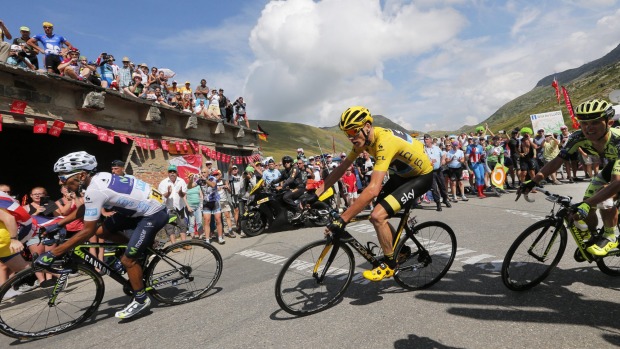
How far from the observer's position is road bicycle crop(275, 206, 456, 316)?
11.9ft

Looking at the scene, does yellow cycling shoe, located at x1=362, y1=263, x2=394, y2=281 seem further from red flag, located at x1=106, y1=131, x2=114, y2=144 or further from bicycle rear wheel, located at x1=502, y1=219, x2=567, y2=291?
red flag, located at x1=106, y1=131, x2=114, y2=144

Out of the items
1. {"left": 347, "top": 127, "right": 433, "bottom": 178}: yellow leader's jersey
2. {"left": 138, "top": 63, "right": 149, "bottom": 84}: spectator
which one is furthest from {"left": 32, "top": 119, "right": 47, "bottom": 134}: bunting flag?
{"left": 347, "top": 127, "right": 433, "bottom": 178}: yellow leader's jersey

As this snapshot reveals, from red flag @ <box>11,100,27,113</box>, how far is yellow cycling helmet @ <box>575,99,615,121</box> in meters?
9.82

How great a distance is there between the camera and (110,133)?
9.36 m

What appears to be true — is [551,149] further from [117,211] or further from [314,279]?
[117,211]

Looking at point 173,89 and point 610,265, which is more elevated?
point 173,89

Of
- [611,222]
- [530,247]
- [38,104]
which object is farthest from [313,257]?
[38,104]

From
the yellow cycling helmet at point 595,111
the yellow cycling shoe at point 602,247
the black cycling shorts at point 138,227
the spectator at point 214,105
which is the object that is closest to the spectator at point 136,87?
the spectator at point 214,105

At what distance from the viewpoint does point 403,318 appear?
3.37m

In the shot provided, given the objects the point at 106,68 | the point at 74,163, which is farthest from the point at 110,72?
the point at 74,163

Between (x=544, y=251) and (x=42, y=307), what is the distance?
20.1 feet

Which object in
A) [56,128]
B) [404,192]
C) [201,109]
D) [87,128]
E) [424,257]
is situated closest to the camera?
[404,192]

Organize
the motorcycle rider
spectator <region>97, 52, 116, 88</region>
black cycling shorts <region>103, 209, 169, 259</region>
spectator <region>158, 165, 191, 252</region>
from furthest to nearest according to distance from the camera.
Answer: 1. spectator <region>97, 52, 116, 88</region>
2. the motorcycle rider
3. spectator <region>158, 165, 191, 252</region>
4. black cycling shorts <region>103, 209, 169, 259</region>

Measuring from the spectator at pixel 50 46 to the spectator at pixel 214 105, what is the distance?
7.47 meters
